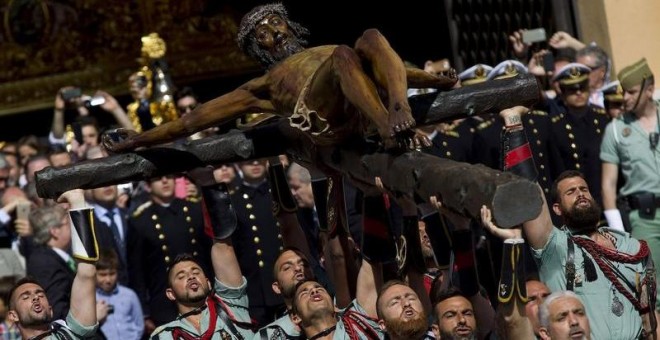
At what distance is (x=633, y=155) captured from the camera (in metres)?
12.3

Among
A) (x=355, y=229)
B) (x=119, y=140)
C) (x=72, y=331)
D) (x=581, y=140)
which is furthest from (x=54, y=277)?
(x=581, y=140)

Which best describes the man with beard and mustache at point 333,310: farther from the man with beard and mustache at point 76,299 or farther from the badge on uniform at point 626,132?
the badge on uniform at point 626,132

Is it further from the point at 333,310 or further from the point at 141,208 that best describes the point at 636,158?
the point at 141,208

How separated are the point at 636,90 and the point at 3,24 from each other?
23.8 feet

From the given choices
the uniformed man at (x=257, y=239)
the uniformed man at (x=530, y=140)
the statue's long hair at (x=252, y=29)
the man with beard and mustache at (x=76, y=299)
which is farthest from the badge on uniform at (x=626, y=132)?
the man with beard and mustache at (x=76, y=299)

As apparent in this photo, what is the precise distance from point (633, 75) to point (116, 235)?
10.9 feet

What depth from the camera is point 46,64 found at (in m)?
18.2

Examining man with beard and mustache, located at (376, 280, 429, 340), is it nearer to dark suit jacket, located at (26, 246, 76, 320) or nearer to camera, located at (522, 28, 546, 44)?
dark suit jacket, located at (26, 246, 76, 320)

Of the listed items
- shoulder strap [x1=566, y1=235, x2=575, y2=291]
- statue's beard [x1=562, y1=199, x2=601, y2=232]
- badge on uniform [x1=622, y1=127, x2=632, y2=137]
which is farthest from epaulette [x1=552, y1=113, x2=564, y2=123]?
shoulder strap [x1=566, y1=235, x2=575, y2=291]

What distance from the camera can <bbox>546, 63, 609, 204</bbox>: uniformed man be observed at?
12977 millimetres

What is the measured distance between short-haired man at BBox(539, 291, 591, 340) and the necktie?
395cm

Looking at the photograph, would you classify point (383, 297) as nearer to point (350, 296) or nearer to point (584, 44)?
point (350, 296)

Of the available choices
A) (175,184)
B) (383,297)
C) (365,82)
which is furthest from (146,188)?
(365,82)

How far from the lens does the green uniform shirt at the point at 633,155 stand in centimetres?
1233
